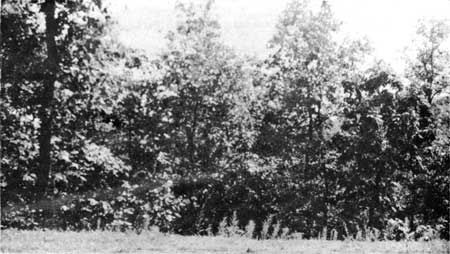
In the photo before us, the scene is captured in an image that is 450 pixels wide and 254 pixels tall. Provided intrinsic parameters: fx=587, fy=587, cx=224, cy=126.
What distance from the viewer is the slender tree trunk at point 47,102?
18822mm

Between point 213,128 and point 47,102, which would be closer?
point 47,102

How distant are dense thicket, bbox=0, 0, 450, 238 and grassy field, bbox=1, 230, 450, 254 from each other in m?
9.08

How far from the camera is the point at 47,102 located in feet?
63.4

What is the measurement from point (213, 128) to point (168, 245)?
25796 millimetres

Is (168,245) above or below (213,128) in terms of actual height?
below

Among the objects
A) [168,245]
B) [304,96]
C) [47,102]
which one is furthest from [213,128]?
[168,245]

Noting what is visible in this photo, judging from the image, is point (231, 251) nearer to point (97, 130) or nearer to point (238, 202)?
point (97, 130)

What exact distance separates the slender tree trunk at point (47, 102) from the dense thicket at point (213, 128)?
47mm

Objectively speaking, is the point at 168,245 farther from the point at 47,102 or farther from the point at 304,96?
the point at 304,96

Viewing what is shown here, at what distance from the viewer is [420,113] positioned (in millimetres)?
30938

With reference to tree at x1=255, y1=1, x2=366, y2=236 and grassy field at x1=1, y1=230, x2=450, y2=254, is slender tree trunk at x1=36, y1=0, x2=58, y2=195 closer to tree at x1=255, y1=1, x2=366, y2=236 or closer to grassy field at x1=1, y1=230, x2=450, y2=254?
grassy field at x1=1, y1=230, x2=450, y2=254

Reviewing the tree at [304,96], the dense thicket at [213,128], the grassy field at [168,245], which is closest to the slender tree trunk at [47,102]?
the dense thicket at [213,128]

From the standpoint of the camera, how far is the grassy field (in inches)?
357

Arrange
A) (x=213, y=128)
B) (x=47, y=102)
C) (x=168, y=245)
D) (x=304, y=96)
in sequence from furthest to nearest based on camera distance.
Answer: (x=213, y=128)
(x=304, y=96)
(x=47, y=102)
(x=168, y=245)
